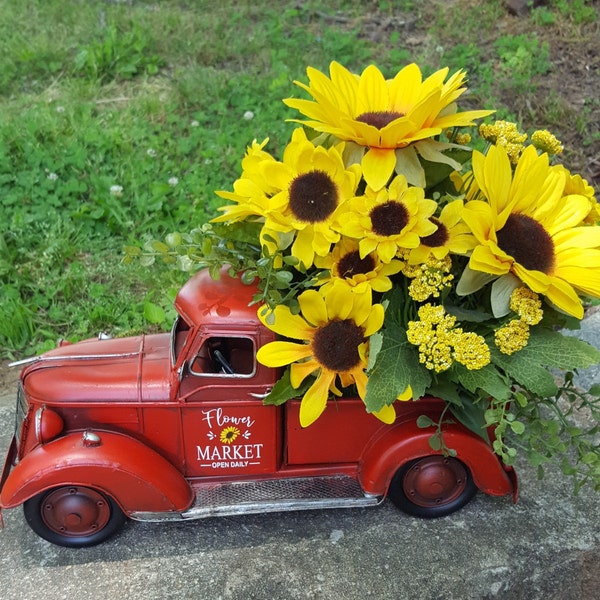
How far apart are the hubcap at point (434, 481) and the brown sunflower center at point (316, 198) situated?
882mm

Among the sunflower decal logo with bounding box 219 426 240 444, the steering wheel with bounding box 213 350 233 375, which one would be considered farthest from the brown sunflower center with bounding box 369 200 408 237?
the sunflower decal logo with bounding box 219 426 240 444

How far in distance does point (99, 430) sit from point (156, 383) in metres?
0.23

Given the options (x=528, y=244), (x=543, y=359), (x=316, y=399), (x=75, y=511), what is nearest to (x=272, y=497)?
(x=316, y=399)

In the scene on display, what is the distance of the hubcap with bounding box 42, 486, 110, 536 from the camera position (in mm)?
2082

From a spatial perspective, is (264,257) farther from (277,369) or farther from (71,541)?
(71,541)

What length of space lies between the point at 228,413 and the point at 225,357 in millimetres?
192

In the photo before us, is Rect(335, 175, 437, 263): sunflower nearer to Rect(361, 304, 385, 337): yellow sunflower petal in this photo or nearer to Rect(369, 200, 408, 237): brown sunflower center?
Rect(369, 200, 408, 237): brown sunflower center

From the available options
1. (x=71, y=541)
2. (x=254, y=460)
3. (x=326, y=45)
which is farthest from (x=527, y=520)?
(x=326, y=45)

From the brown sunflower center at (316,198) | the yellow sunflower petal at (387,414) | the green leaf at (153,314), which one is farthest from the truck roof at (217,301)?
the green leaf at (153,314)

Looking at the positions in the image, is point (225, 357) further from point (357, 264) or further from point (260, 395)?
point (357, 264)

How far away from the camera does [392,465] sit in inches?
83.4

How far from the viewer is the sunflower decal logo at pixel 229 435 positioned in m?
2.10

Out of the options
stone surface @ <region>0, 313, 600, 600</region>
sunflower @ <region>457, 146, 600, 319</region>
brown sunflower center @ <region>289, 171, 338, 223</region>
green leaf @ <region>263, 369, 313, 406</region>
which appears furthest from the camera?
stone surface @ <region>0, 313, 600, 600</region>

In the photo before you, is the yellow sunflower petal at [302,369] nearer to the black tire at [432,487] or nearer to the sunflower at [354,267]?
the sunflower at [354,267]
